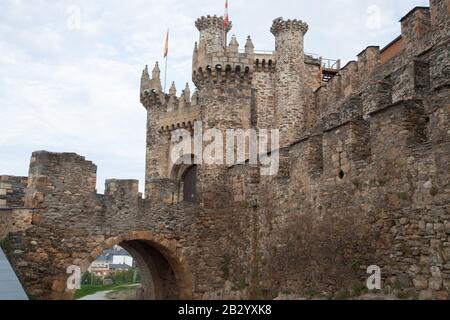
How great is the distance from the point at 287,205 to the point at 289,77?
1352 centimetres

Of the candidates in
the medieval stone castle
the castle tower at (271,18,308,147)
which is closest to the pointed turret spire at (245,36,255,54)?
the medieval stone castle

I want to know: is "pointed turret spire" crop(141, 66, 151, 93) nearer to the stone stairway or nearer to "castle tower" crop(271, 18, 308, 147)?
"castle tower" crop(271, 18, 308, 147)

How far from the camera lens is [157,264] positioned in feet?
59.2

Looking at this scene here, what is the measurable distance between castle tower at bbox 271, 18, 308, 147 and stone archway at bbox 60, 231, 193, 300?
8735 millimetres

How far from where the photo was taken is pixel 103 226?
1388 centimetres

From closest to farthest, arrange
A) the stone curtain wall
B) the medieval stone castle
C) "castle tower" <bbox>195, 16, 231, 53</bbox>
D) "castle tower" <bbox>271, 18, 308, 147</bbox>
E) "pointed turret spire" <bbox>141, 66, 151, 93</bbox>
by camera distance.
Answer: the medieval stone castle → the stone curtain wall → "castle tower" <bbox>271, 18, 308, 147</bbox> → "pointed turret spire" <bbox>141, 66, 151, 93</bbox> → "castle tower" <bbox>195, 16, 231, 53</bbox>

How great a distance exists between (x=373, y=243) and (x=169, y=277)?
942 cm

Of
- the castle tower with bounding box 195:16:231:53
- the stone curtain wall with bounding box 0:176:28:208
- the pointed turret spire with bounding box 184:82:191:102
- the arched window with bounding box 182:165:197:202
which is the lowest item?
the stone curtain wall with bounding box 0:176:28:208

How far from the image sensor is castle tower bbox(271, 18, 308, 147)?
2430 centimetres

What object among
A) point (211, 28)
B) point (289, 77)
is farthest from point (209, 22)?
point (289, 77)

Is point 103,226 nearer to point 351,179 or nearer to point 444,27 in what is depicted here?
point 351,179

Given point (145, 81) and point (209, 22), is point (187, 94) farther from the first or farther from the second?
point (209, 22)

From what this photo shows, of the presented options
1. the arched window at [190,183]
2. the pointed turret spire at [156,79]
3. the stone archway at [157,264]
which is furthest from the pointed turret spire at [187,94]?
the stone archway at [157,264]
